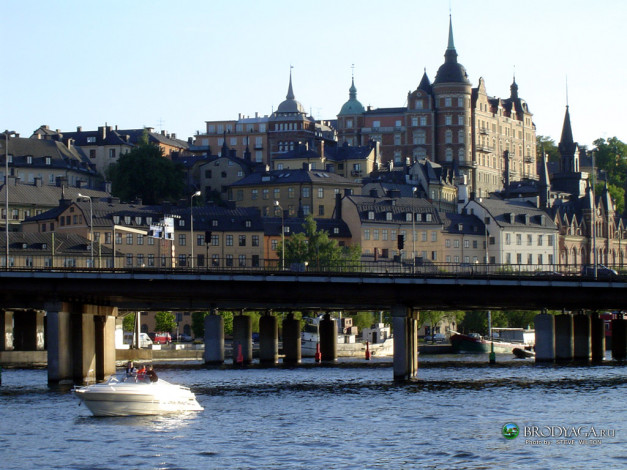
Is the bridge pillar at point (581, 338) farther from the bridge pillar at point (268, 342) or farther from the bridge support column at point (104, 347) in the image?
the bridge support column at point (104, 347)

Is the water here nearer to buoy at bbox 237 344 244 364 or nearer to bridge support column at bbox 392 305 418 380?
bridge support column at bbox 392 305 418 380

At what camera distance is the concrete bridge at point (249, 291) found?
113625 mm

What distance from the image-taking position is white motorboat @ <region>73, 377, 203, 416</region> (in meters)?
87.9

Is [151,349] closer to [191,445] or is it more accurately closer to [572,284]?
[572,284]

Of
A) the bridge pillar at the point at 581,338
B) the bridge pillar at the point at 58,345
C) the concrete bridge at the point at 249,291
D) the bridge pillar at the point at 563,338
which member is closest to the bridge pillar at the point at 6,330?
the concrete bridge at the point at 249,291

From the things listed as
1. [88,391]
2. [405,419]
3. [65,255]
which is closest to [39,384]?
[88,391]

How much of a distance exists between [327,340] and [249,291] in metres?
45.2

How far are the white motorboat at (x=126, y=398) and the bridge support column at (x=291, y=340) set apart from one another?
6508 cm

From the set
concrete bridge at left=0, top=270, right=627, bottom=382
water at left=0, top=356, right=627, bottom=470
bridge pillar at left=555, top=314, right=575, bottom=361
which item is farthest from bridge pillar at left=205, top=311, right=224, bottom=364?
bridge pillar at left=555, top=314, right=575, bottom=361

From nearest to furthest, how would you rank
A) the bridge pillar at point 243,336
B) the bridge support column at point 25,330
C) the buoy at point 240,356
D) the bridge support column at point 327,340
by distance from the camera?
the buoy at point 240,356, the bridge pillar at point 243,336, the bridge support column at point 327,340, the bridge support column at point 25,330

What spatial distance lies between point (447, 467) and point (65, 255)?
133850 millimetres

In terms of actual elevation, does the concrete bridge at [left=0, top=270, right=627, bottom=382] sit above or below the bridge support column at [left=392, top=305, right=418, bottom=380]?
above

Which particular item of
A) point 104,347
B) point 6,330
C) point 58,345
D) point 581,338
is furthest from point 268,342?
point 58,345

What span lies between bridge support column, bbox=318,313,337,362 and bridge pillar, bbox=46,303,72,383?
1976 inches
